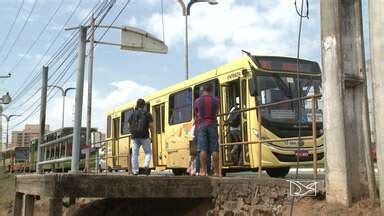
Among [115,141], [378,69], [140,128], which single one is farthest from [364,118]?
[115,141]

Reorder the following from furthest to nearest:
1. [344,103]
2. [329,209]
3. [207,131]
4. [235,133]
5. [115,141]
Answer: [115,141]
[235,133]
[207,131]
[344,103]
[329,209]

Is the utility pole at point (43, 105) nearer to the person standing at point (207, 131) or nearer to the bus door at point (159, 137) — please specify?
the bus door at point (159, 137)

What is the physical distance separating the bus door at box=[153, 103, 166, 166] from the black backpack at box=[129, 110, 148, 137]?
473cm

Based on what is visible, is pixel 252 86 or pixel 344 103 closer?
pixel 344 103

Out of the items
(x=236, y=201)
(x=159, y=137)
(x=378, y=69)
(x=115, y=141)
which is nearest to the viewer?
(x=378, y=69)

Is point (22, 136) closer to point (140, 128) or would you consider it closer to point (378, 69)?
point (140, 128)

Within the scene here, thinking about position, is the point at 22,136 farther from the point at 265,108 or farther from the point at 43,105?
the point at 265,108

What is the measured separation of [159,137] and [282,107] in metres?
6.16

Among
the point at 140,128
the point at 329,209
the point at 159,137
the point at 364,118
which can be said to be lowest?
the point at 329,209

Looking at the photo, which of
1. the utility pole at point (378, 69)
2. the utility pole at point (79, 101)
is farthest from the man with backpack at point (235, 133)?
the utility pole at point (378, 69)

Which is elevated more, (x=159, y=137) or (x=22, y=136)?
(x=22, y=136)

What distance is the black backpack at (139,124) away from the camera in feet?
43.9

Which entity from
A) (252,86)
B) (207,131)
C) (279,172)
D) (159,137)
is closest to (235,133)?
(252,86)

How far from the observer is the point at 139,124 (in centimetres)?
1344
